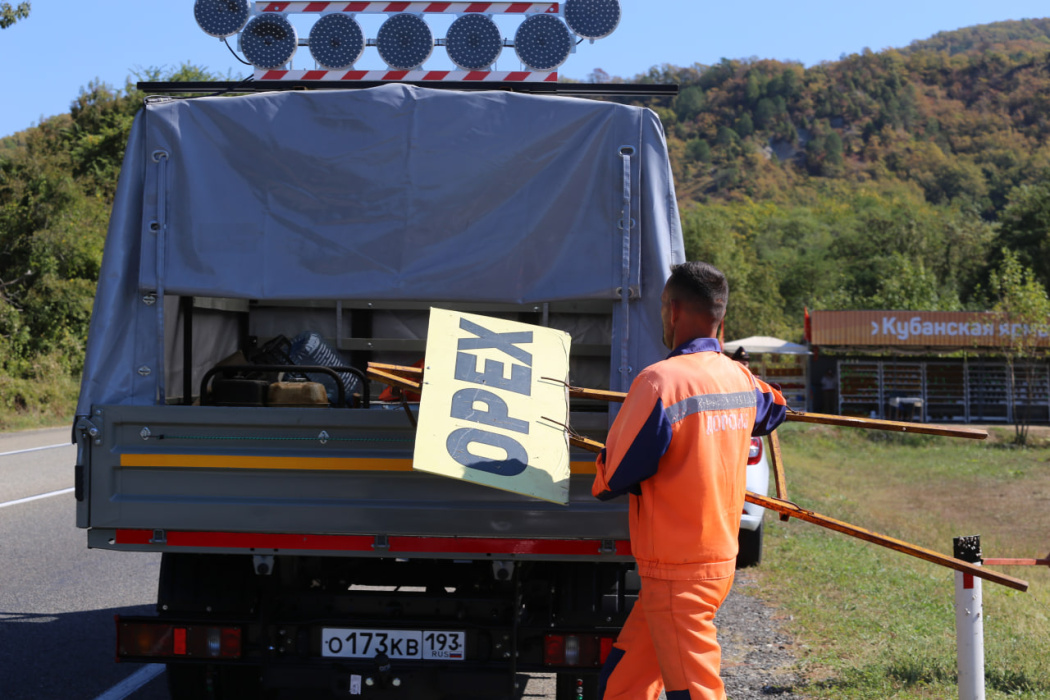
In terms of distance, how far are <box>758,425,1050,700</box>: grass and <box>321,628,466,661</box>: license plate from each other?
7.10ft

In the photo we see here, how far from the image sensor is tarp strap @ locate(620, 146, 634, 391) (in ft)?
13.5

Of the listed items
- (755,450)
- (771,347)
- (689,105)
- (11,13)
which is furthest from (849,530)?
(689,105)

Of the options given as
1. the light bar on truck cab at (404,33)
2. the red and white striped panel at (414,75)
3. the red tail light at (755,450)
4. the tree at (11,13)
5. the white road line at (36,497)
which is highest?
the tree at (11,13)

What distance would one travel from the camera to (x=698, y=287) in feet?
11.0

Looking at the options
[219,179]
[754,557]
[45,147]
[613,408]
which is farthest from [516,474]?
[45,147]

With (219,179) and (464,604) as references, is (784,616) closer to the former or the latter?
(464,604)

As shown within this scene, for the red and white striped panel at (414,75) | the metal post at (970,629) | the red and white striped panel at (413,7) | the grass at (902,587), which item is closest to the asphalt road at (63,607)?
the grass at (902,587)

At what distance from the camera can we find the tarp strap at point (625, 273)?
162 inches

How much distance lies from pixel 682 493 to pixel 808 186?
133988 millimetres

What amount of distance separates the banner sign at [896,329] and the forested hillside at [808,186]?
28.5 feet

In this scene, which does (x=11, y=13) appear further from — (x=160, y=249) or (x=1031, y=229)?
(x=1031, y=229)

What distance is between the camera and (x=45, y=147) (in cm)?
3356

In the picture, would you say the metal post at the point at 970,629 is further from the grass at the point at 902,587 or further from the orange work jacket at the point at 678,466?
the orange work jacket at the point at 678,466

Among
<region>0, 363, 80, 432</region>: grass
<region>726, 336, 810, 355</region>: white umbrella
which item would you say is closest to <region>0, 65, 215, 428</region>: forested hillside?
<region>0, 363, 80, 432</region>: grass
